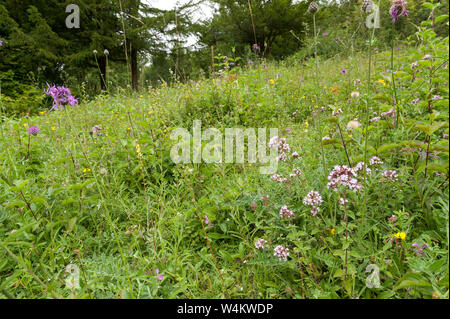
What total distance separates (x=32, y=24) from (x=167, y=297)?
14227mm

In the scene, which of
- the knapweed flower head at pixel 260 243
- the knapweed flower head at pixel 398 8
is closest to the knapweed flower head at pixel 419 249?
the knapweed flower head at pixel 260 243

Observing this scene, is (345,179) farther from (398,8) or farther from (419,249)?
(398,8)

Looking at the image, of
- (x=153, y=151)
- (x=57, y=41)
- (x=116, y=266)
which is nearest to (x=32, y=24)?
(x=57, y=41)

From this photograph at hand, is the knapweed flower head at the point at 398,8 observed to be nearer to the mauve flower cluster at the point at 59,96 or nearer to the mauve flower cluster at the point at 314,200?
the mauve flower cluster at the point at 314,200

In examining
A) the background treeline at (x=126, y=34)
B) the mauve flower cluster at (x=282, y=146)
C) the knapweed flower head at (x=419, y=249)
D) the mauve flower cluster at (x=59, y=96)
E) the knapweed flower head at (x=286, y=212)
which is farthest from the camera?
the background treeline at (x=126, y=34)

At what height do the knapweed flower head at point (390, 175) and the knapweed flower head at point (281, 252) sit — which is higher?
the knapweed flower head at point (390, 175)

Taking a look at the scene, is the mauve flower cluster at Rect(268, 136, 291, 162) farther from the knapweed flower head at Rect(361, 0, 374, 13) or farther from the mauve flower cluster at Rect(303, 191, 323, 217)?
the knapweed flower head at Rect(361, 0, 374, 13)

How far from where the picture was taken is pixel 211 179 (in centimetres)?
182

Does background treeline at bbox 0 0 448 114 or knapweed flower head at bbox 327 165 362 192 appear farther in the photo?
background treeline at bbox 0 0 448 114

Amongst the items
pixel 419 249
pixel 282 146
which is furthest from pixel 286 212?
pixel 419 249

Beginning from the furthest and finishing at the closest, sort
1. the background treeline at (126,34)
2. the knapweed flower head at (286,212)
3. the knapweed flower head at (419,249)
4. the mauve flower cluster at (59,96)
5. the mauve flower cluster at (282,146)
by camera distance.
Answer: the background treeline at (126,34) < the mauve flower cluster at (59,96) < the mauve flower cluster at (282,146) < the knapweed flower head at (286,212) < the knapweed flower head at (419,249)

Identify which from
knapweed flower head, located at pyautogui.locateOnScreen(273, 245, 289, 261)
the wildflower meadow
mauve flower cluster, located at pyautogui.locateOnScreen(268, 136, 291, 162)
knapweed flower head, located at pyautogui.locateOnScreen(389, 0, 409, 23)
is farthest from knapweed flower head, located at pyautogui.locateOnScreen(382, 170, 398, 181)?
knapweed flower head, located at pyautogui.locateOnScreen(389, 0, 409, 23)

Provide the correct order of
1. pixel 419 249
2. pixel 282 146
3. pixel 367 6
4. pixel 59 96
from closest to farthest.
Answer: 1. pixel 419 249
2. pixel 367 6
3. pixel 282 146
4. pixel 59 96

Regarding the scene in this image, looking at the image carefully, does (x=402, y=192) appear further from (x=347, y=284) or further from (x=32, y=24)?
(x=32, y=24)
